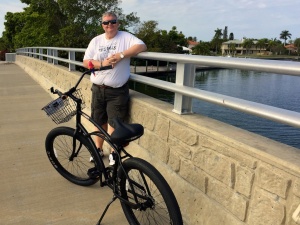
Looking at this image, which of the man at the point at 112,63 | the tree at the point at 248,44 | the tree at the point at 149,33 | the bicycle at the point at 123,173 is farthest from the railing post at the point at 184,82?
the tree at the point at 248,44

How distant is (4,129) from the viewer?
20.3 feet

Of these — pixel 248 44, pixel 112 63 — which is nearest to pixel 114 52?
pixel 112 63

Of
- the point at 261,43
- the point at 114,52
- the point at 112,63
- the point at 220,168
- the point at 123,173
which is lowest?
the point at 123,173

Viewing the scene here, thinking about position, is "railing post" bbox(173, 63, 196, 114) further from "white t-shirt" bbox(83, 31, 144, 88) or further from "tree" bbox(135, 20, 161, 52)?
"tree" bbox(135, 20, 161, 52)

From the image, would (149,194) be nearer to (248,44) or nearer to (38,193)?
(38,193)

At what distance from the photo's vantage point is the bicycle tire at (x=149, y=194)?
2309 millimetres

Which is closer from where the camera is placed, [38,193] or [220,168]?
[220,168]

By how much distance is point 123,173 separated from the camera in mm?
2680

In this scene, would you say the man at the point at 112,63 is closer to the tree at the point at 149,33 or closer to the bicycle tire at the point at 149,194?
the bicycle tire at the point at 149,194

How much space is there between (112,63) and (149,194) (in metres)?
1.58

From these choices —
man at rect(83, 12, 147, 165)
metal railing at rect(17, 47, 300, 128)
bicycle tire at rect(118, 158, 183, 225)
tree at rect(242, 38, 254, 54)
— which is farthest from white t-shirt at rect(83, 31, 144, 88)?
tree at rect(242, 38, 254, 54)

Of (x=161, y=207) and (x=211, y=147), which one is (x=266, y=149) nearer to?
(x=211, y=147)

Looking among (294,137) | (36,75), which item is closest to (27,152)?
(36,75)

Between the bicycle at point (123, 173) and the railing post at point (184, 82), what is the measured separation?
22.6 inches
